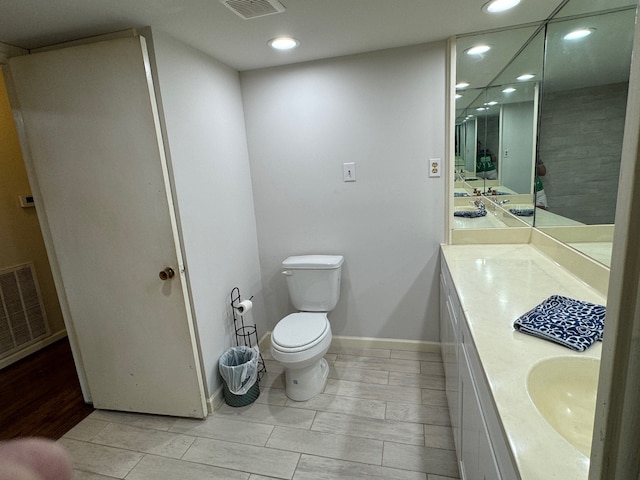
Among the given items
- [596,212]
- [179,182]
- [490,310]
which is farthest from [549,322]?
[179,182]

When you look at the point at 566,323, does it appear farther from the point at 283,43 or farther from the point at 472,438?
the point at 283,43

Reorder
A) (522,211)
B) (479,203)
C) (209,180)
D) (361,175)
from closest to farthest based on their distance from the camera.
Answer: (209,180) < (522,211) < (361,175) < (479,203)

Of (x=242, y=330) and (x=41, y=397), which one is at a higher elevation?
(x=242, y=330)

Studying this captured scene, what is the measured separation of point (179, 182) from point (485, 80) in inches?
84.6

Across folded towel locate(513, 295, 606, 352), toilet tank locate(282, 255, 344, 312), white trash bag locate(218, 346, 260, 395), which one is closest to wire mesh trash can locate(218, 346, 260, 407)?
white trash bag locate(218, 346, 260, 395)

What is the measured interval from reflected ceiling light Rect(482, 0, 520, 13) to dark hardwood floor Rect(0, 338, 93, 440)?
324 cm

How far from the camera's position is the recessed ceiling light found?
188cm

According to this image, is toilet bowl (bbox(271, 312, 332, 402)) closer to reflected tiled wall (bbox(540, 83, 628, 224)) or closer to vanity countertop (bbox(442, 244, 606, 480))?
vanity countertop (bbox(442, 244, 606, 480))

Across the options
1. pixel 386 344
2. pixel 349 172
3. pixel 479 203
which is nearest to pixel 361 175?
pixel 349 172

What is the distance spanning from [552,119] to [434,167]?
0.68 metres

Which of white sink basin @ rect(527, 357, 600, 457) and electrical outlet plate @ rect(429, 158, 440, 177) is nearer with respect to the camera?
white sink basin @ rect(527, 357, 600, 457)

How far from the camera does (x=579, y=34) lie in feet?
5.11

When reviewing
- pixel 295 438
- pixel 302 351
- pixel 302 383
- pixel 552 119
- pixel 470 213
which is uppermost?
pixel 552 119

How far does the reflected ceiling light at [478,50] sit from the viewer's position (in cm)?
212
